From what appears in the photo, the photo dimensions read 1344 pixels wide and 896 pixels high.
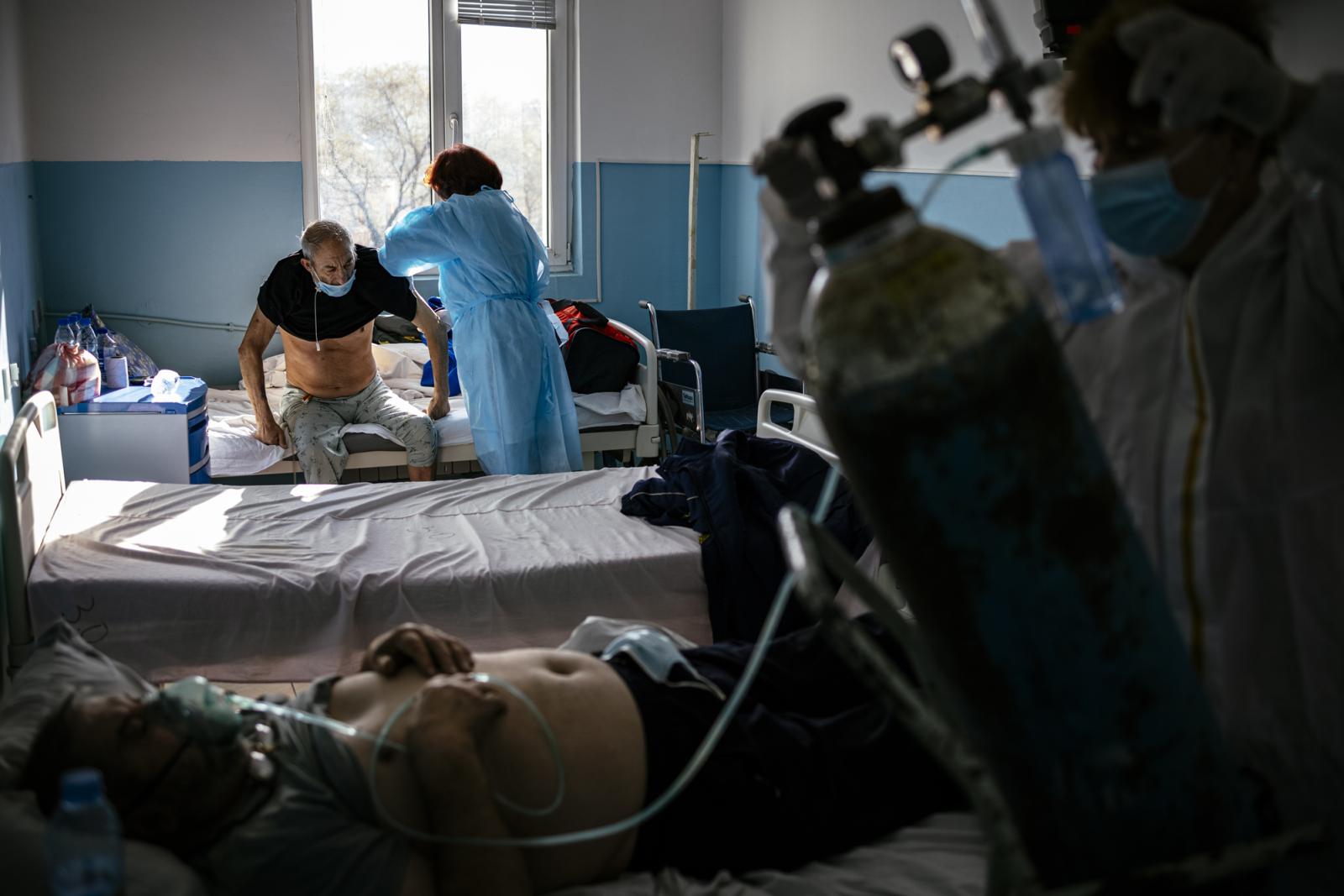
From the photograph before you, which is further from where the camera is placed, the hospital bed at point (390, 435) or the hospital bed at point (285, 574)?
the hospital bed at point (390, 435)

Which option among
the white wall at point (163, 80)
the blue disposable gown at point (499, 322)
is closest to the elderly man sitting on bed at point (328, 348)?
the blue disposable gown at point (499, 322)

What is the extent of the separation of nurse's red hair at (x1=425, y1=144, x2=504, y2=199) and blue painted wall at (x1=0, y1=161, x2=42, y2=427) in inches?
59.3

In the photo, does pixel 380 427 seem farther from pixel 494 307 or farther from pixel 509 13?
pixel 509 13

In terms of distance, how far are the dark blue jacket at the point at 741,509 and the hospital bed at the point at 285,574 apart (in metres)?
0.06

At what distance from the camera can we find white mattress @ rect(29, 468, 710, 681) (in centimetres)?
256

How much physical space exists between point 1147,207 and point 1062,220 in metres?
0.38

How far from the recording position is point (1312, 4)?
2.54m

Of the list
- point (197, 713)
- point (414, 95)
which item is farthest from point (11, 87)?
point (197, 713)

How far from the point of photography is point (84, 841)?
106 centimetres

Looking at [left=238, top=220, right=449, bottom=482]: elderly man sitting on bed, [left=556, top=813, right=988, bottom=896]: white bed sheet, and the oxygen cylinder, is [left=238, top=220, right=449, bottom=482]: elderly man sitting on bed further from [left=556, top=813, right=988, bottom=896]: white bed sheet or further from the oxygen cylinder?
the oxygen cylinder

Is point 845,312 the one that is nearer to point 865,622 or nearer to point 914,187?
point 865,622

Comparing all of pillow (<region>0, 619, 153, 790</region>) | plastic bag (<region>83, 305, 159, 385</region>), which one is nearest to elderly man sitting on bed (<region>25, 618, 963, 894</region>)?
pillow (<region>0, 619, 153, 790</region>)

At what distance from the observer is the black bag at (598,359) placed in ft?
15.9

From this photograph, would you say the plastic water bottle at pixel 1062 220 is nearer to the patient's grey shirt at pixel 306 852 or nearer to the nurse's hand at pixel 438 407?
the patient's grey shirt at pixel 306 852
